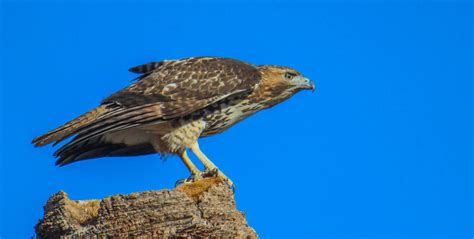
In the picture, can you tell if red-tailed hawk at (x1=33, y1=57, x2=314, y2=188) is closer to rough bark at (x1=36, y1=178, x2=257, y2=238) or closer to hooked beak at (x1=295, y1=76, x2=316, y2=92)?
hooked beak at (x1=295, y1=76, x2=316, y2=92)

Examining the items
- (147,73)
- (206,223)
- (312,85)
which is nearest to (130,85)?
(147,73)

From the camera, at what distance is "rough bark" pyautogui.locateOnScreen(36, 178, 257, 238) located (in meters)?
9.84

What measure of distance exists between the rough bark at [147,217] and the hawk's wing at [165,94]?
2.09 meters

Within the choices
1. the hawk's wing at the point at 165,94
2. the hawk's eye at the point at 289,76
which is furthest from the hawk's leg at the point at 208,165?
the hawk's eye at the point at 289,76

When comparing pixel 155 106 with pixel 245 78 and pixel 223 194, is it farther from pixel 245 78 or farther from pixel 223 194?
pixel 223 194

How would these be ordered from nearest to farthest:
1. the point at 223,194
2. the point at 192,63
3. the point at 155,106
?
the point at 223,194
the point at 155,106
the point at 192,63

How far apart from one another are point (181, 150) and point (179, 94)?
835mm

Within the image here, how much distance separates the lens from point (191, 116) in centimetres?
1334

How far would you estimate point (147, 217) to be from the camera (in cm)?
985

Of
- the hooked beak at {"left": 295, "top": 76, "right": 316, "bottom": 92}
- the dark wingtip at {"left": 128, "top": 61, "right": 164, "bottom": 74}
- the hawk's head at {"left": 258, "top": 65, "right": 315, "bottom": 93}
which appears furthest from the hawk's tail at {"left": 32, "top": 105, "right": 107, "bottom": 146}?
the hooked beak at {"left": 295, "top": 76, "right": 316, "bottom": 92}

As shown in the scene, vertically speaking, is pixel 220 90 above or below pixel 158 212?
above

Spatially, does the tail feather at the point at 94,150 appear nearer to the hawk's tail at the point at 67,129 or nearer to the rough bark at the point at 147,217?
the hawk's tail at the point at 67,129

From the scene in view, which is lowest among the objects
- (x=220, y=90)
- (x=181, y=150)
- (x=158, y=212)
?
(x=158, y=212)

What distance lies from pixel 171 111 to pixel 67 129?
1.52 meters
